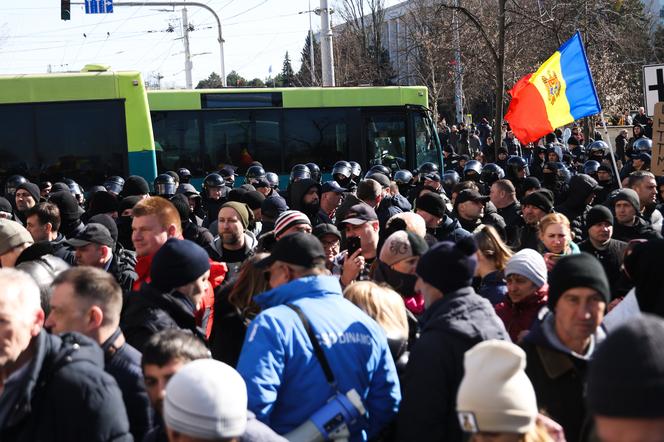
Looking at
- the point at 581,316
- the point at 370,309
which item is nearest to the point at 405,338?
the point at 370,309

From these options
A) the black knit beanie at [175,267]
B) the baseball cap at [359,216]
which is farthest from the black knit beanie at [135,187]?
the black knit beanie at [175,267]

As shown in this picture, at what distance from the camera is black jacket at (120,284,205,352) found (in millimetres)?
4582

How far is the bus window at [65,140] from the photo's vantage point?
50.8 ft

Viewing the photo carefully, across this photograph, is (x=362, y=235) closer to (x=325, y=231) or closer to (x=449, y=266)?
(x=325, y=231)

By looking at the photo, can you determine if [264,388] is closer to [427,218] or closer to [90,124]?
[427,218]

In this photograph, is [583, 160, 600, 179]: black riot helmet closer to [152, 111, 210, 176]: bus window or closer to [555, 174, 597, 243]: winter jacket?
[555, 174, 597, 243]: winter jacket

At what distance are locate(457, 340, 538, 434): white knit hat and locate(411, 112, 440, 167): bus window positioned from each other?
1645 centimetres

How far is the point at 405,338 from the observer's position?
15.9ft

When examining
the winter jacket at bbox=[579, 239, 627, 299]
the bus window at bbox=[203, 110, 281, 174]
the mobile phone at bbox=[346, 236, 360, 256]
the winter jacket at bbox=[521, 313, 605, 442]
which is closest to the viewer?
the winter jacket at bbox=[521, 313, 605, 442]

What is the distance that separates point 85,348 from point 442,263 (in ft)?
5.51

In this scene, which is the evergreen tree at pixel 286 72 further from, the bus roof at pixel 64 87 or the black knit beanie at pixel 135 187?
the black knit beanie at pixel 135 187

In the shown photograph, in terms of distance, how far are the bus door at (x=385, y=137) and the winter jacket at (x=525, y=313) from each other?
14075 millimetres

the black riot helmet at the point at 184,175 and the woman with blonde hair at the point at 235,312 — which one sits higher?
the black riot helmet at the point at 184,175

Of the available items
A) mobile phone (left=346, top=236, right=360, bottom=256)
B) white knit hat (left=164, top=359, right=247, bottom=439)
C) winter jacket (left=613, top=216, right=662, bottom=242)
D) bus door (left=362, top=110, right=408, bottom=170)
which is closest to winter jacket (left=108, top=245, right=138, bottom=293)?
mobile phone (left=346, top=236, right=360, bottom=256)
